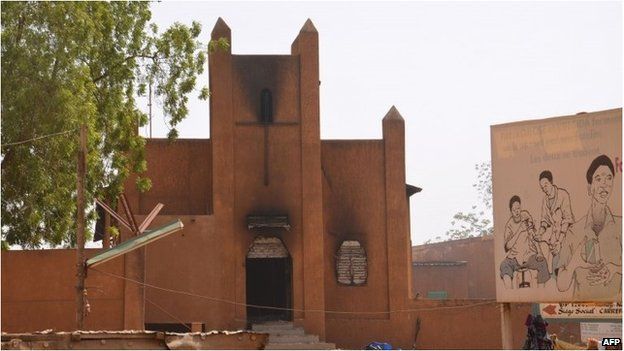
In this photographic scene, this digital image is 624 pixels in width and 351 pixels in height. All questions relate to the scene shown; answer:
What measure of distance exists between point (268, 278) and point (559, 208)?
18.2m

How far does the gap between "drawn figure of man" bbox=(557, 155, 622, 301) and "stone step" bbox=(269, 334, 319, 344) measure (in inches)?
545

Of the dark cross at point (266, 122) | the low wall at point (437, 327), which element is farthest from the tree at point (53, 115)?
the low wall at point (437, 327)

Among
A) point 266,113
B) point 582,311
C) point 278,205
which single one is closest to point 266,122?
point 266,113

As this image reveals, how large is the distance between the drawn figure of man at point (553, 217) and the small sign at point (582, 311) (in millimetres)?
13162

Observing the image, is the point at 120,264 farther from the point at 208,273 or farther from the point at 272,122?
the point at 272,122

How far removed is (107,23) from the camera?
30906mm

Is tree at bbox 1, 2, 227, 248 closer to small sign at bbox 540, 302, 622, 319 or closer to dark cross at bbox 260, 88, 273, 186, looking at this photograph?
dark cross at bbox 260, 88, 273, 186

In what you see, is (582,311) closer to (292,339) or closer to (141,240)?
(292,339)

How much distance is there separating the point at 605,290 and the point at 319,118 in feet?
53.5

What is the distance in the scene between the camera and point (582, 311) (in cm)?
3288

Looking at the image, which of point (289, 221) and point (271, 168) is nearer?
point (289, 221)

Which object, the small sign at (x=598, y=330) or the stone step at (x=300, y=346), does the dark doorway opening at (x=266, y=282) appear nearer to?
the stone step at (x=300, y=346)

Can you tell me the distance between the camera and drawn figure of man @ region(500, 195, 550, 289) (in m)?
19.4

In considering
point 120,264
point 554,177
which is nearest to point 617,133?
point 554,177
